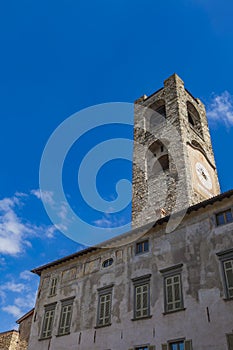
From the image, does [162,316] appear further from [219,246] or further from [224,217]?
[224,217]

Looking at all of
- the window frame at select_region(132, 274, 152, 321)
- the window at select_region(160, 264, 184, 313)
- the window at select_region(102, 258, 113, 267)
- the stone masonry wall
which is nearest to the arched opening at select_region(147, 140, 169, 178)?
the window at select_region(102, 258, 113, 267)

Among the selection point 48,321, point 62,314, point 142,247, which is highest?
point 142,247

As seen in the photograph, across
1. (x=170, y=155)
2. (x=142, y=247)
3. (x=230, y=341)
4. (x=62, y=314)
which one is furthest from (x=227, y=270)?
(x=170, y=155)

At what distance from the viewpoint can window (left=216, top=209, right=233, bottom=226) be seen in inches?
520

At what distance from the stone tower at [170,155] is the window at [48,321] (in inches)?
320

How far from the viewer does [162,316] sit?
42.2ft

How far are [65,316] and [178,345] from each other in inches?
262

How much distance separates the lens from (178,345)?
1191 centimetres

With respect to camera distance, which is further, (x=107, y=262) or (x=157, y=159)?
(x=157, y=159)

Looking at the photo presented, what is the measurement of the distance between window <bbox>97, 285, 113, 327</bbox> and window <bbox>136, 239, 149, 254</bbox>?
6.76 feet

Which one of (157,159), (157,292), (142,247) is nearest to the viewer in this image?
(157,292)

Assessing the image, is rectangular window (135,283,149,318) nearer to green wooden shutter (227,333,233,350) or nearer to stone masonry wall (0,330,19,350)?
green wooden shutter (227,333,233,350)

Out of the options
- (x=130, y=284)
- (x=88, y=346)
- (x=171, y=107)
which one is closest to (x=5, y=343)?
(x=88, y=346)

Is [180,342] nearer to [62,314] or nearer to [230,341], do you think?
[230,341]
